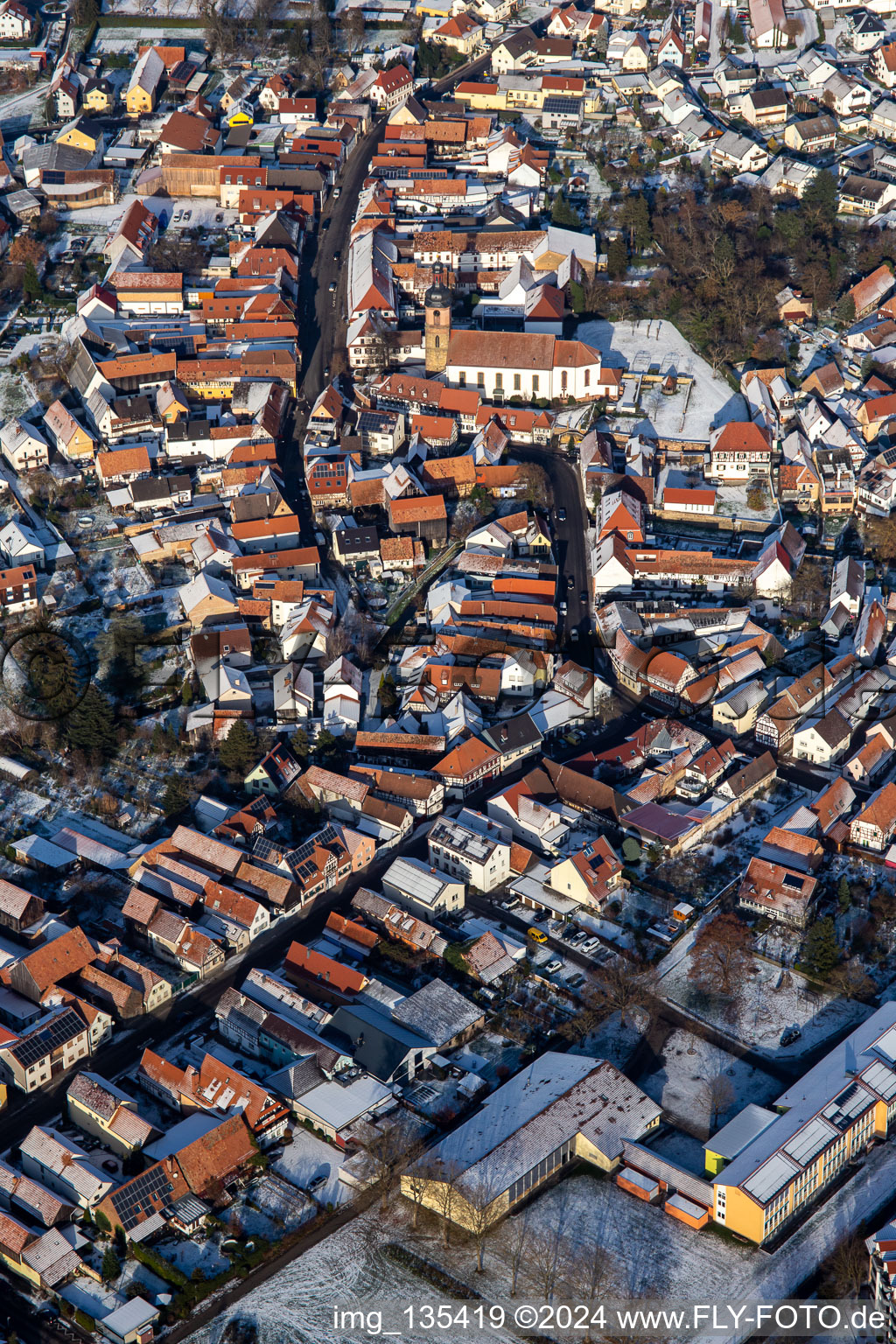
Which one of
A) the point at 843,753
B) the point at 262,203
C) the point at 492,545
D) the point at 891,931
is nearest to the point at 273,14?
the point at 262,203

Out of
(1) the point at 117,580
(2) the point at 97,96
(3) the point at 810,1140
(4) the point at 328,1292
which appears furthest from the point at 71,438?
(3) the point at 810,1140

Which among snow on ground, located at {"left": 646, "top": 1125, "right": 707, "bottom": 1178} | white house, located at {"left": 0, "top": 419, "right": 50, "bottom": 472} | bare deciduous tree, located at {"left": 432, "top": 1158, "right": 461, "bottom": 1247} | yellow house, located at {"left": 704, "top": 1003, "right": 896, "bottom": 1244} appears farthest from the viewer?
white house, located at {"left": 0, "top": 419, "right": 50, "bottom": 472}

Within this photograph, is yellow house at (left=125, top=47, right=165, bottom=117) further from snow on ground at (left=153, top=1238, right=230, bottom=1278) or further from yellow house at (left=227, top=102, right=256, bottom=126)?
snow on ground at (left=153, top=1238, right=230, bottom=1278)

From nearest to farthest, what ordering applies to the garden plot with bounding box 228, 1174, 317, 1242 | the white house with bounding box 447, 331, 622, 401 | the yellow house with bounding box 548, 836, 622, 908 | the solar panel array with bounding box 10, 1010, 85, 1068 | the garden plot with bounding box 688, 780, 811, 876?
the garden plot with bounding box 228, 1174, 317, 1242, the solar panel array with bounding box 10, 1010, 85, 1068, the yellow house with bounding box 548, 836, 622, 908, the garden plot with bounding box 688, 780, 811, 876, the white house with bounding box 447, 331, 622, 401

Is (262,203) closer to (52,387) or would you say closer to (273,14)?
(52,387)

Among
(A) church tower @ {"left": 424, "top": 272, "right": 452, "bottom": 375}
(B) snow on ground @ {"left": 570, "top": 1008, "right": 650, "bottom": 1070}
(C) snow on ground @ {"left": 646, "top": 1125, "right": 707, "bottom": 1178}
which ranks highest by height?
(A) church tower @ {"left": 424, "top": 272, "right": 452, "bottom": 375}

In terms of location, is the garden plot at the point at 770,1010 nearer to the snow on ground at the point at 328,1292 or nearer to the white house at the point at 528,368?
the snow on ground at the point at 328,1292

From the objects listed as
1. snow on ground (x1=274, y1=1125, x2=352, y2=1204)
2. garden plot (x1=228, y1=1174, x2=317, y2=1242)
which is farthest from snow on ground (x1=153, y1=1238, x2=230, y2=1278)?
snow on ground (x1=274, y1=1125, x2=352, y2=1204)

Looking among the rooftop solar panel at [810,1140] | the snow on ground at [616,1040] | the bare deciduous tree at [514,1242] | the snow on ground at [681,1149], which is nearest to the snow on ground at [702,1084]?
the snow on ground at [681,1149]
